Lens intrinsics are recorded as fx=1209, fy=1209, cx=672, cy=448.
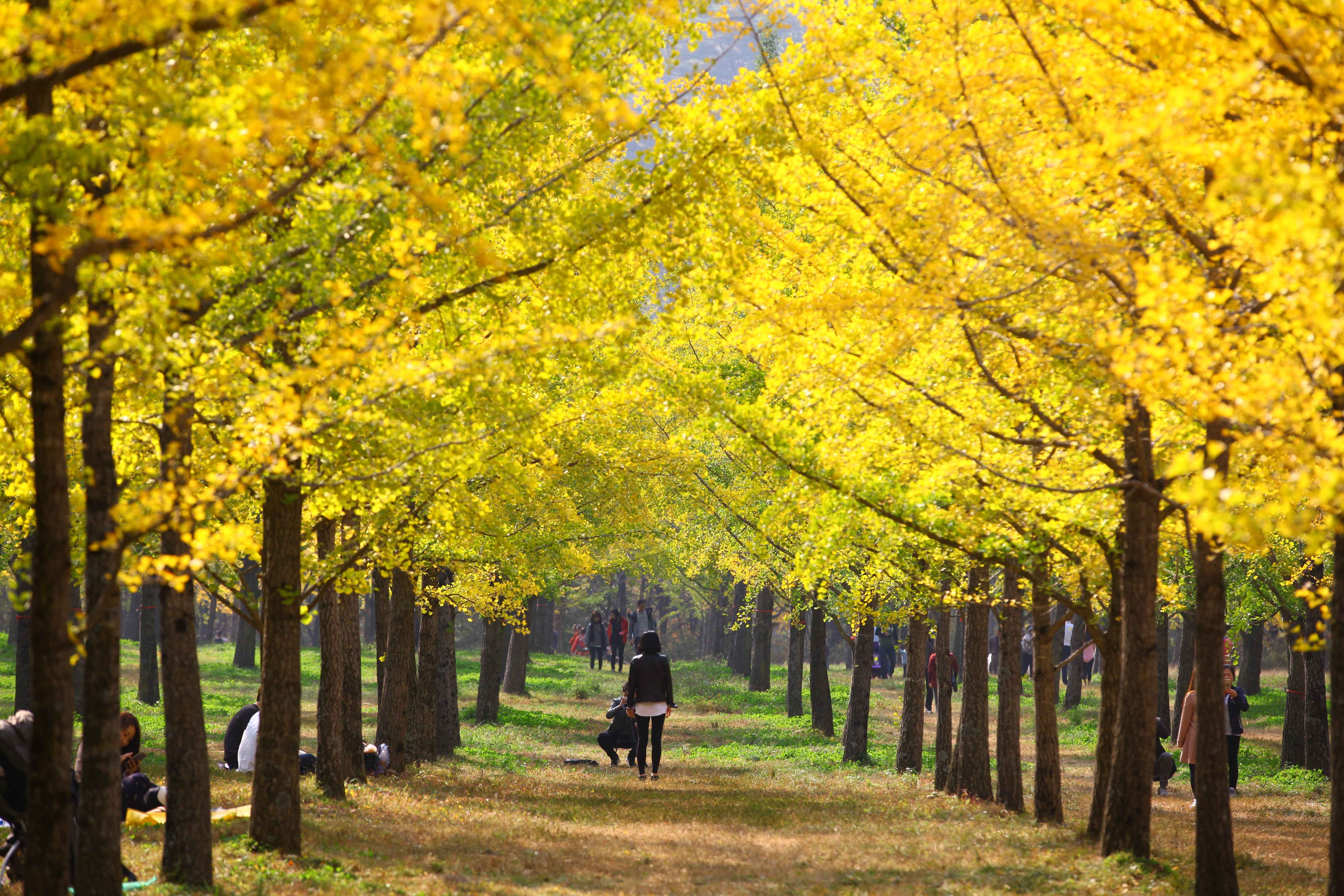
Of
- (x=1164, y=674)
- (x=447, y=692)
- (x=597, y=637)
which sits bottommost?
(x=597, y=637)

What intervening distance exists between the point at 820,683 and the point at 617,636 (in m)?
15.7

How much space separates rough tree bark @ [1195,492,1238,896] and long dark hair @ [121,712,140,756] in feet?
23.8

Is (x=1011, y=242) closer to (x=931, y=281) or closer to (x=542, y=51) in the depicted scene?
(x=931, y=281)

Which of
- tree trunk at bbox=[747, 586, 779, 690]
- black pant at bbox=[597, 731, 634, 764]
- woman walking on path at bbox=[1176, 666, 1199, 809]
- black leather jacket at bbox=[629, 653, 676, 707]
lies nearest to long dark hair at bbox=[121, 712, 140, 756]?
black leather jacket at bbox=[629, 653, 676, 707]

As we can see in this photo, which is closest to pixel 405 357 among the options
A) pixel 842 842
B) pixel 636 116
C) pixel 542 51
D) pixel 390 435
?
pixel 390 435

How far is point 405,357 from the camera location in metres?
6.82

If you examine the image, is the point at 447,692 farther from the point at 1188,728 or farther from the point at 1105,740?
the point at 1105,740

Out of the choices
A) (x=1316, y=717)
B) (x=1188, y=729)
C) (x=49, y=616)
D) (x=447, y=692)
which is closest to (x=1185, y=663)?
(x=1316, y=717)

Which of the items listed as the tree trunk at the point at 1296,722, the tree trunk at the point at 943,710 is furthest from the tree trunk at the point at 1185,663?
the tree trunk at the point at 943,710

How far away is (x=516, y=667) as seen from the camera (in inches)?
1143

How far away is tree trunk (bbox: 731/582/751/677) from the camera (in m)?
A: 38.6

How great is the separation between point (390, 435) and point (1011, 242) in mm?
3541

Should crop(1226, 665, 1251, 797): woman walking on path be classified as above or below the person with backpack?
above

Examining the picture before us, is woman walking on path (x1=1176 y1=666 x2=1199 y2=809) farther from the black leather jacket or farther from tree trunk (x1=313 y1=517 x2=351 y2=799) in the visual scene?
tree trunk (x1=313 y1=517 x2=351 y2=799)
